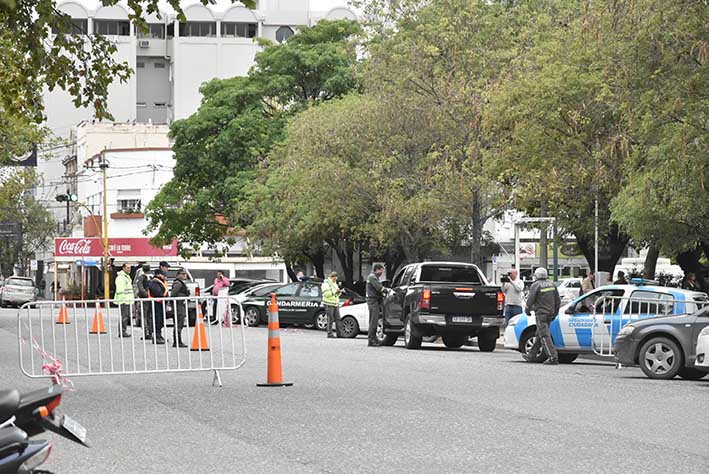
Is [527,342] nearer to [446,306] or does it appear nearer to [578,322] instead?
[578,322]

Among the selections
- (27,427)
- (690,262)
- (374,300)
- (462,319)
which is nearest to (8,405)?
(27,427)

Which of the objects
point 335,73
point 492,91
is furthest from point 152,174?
point 492,91

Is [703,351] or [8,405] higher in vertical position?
[8,405]

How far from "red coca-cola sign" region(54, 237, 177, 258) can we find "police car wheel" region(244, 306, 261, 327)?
104 ft

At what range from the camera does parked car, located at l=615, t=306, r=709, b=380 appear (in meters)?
20.0

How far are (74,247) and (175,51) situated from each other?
33376 mm

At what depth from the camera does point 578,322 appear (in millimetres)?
24219

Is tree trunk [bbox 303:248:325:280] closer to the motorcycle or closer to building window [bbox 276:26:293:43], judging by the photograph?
the motorcycle

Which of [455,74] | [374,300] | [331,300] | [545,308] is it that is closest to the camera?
[545,308]

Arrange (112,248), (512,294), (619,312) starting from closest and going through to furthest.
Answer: (619,312) < (512,294) < (112,248)

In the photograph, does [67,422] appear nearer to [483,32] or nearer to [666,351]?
[666,351]

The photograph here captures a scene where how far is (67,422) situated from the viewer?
698 cm

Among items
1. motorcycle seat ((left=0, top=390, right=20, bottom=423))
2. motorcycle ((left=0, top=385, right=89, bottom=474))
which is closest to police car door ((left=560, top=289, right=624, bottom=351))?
motorcycle ((left=0, top=385, right=89, bottom=474))

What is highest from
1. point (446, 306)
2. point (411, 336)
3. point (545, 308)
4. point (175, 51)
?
point (175, 51)
